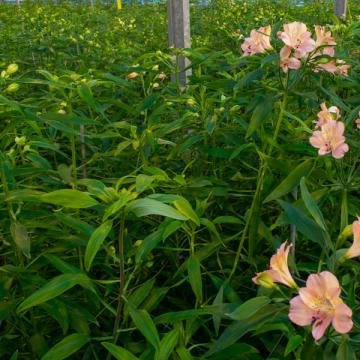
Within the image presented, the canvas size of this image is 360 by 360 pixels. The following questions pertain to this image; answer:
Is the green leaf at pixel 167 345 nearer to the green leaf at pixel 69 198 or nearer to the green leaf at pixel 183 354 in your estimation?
the green leaf at pixel 183 354

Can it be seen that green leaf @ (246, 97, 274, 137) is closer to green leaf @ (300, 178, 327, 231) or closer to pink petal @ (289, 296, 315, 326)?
green leaf @ (300, 178, 327, 231)

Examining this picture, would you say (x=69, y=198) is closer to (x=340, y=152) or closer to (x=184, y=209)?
(x=184, y=209)

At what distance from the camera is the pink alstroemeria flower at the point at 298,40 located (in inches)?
50.1

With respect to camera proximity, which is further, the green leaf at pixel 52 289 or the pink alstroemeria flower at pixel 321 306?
the green leaf at pixel 52 289

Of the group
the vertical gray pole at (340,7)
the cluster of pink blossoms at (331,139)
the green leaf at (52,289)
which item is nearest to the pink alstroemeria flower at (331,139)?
the cluster of pink blossoms at (331,139)

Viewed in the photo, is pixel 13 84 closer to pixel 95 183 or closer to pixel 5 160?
pixel 5 160

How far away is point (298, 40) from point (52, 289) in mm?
735

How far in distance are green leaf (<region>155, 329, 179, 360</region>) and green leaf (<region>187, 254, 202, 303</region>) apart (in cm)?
12

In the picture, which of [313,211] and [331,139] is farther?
[331,139]

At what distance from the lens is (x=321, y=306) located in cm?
75

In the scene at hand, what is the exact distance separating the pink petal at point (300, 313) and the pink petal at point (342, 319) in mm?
33

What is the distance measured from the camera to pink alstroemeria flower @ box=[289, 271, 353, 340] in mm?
731

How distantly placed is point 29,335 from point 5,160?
38 cm

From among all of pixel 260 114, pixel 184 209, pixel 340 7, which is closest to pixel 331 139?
pixel 260 114
